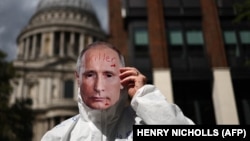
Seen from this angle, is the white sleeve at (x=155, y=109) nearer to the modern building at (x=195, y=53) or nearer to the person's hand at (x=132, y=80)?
the person's hand at (x=132, y=80)

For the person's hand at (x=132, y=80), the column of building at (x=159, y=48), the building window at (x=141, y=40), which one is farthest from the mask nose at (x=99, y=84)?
the building window at (x=141, y=40)

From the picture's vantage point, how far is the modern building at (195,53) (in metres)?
18.1

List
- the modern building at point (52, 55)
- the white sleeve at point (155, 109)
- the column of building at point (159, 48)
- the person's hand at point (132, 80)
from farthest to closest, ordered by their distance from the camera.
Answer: the modern building at point (52, 55) < the column of building at point (159, 48) < the person's hand at point (132, 80) < the white sleeve at point (155, 109)

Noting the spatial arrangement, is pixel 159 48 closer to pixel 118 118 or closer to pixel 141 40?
pixel 141 40

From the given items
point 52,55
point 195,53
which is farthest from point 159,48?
point 52,55

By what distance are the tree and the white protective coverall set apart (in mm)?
16082

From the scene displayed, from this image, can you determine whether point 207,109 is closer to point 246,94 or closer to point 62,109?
point 246,94

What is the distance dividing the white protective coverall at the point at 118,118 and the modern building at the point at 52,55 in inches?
1770

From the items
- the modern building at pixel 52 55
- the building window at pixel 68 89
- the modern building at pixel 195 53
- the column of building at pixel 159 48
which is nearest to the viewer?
the column of building at pixel 159 48

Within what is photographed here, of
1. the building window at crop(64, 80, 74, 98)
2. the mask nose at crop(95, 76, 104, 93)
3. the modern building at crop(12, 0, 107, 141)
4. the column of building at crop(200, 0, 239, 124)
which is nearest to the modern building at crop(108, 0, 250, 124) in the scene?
the column of building at crop(200, 0, 239, 124)

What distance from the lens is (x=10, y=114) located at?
1892 cm

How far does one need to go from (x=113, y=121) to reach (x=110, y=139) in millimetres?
127

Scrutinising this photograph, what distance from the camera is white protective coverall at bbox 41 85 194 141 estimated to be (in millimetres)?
2041

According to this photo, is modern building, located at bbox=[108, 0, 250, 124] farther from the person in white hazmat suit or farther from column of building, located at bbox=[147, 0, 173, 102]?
the person in white hazmat suit
